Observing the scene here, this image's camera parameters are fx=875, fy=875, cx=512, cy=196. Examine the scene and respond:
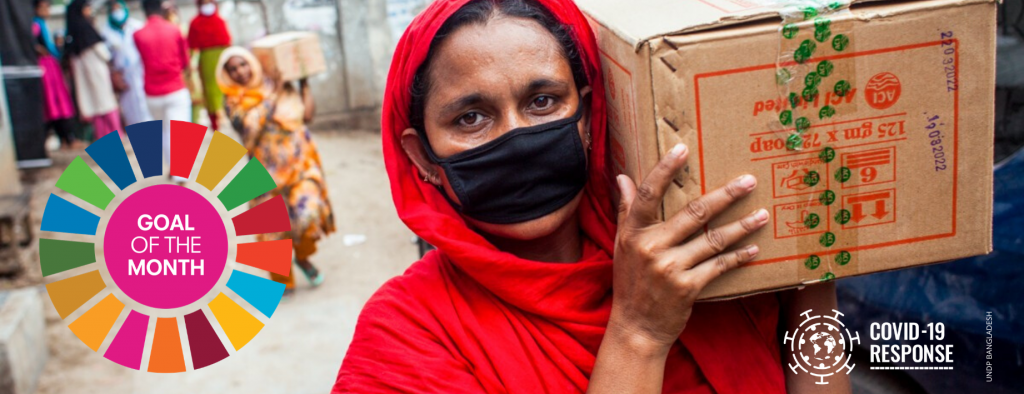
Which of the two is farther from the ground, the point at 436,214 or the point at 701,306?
the point at 436,214

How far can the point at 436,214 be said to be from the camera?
1.63 m

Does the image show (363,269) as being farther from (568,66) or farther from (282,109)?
(568,66)

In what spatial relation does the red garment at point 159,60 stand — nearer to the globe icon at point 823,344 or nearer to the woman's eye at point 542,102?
the woman's eye at point 542,102

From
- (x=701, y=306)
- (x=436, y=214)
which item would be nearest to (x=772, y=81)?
(x=701, y=306)

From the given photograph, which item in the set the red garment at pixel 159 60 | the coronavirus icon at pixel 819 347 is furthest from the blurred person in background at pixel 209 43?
the coronavirus icon at pixel 819 347

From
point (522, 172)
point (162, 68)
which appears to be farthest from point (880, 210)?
point (162, 68)

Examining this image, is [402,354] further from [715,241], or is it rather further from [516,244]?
[715,241]

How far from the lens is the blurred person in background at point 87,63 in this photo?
10.8 metres

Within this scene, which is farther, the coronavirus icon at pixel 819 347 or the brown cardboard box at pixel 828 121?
the coronavirus icon at pixel 819 347

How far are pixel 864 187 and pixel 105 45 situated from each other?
11416 millimetres

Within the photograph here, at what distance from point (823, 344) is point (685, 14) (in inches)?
29.3

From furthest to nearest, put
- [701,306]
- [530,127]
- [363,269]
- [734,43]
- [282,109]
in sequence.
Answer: [363,269], [282,109], [701,306], [530,127], [734,43]

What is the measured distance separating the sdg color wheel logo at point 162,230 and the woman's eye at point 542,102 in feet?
3.53

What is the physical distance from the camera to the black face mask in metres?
1.55
